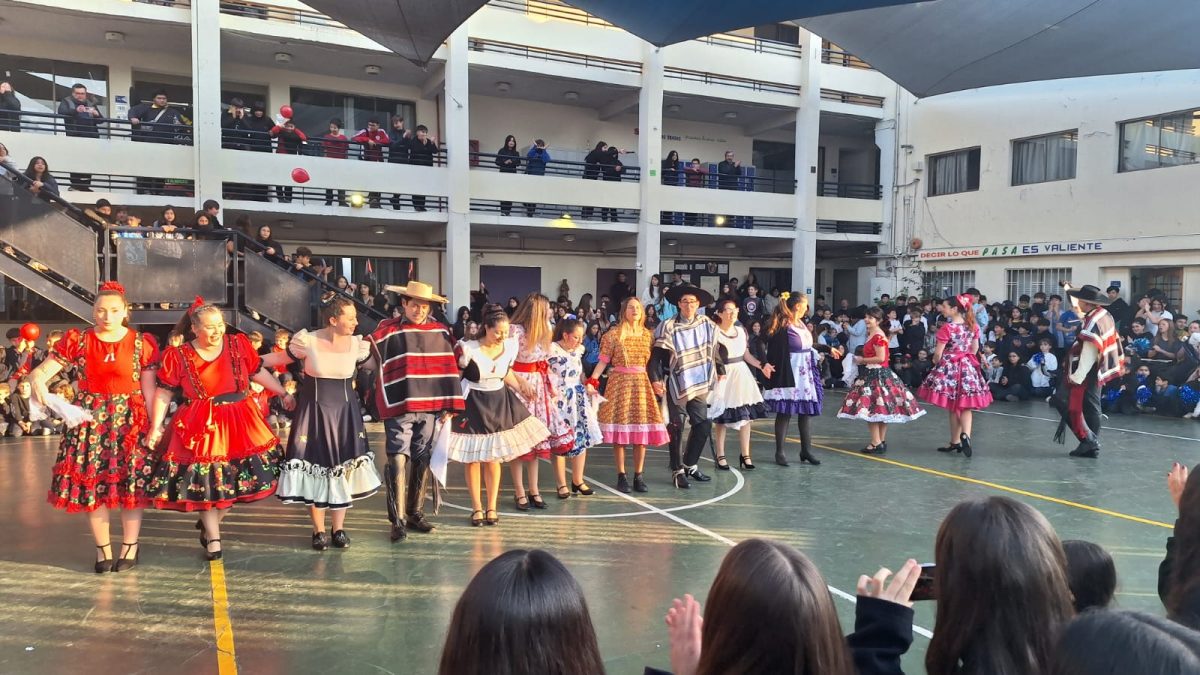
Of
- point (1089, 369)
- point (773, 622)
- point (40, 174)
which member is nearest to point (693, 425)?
point (1089, 369)

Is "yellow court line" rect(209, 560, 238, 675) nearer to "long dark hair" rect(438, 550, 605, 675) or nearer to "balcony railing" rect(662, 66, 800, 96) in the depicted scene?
"long dark hair" rect(438, 550, 605, 675)

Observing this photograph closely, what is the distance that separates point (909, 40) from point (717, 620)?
1007cm

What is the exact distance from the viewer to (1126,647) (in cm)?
114

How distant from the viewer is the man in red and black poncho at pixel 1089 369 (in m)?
8.96

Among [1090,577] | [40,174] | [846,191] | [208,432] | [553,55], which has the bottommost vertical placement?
[208,432]

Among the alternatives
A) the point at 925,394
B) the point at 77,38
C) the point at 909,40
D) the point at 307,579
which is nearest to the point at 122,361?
the point at 307,579

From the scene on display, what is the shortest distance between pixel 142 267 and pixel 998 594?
10.5 meters

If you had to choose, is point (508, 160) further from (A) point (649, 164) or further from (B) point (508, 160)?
(A) point (649, 164)

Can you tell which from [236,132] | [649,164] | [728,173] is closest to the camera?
[236,132]

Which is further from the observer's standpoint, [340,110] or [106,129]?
[340,110]

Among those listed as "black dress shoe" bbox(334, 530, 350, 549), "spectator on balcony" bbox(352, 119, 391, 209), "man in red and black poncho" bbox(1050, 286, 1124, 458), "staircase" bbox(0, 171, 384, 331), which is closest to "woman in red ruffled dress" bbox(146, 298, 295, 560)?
"black dress shoe" bbox(334, 530, 350, 549)

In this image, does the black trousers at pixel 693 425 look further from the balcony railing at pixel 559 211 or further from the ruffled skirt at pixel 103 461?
the balcony railing at pixel 559 211

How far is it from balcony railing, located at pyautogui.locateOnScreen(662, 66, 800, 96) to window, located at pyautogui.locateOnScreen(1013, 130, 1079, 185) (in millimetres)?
5761

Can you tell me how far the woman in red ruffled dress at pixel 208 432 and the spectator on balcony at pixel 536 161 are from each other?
1314 centimetres
